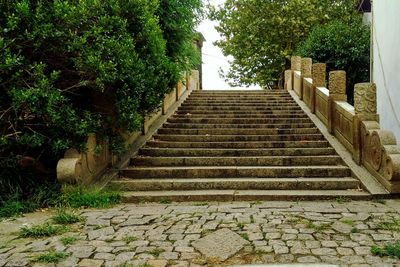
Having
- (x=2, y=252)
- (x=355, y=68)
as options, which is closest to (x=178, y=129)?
(x=2, y=252)

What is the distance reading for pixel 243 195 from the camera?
6.51 metres

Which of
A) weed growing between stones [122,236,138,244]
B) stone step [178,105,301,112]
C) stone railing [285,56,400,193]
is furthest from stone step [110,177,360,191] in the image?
stone step [178,105,301,112]

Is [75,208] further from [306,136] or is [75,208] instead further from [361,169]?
[306,136]

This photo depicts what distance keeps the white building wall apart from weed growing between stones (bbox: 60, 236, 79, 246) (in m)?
7.34

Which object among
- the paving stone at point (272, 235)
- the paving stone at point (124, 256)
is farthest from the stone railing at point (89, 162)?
the paving stone at point (272, 235)

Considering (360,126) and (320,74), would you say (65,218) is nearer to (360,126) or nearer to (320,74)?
(360,126)

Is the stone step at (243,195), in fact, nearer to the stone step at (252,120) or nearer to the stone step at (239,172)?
the stone step at (239,172)

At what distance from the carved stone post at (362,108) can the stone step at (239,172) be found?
485 millimetres

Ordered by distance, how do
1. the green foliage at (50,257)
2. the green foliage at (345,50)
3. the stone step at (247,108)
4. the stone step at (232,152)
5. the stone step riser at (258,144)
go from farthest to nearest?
1. the green foliage at (345,50)
2. the stone step at (247,108)
3. the stone step riser at (258,144)
4. the stone step at (232,152)
5. the green foliage at (50,257)

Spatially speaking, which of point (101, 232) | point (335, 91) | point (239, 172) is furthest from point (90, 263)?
point (335, 91)

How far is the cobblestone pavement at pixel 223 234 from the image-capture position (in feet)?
13.5

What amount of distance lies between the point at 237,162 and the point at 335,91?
2.95 m

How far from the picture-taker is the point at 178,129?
1012 centimetres

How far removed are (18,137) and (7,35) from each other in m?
1.41
